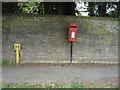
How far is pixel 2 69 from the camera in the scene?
7551 mm

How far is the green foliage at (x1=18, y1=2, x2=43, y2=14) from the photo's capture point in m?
11.5

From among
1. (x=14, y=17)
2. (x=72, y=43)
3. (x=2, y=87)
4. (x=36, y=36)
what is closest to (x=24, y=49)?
(x=36, y=36)

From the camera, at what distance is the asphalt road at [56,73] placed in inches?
251

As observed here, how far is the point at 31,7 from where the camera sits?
12609 millimetres

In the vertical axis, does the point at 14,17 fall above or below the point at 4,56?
above

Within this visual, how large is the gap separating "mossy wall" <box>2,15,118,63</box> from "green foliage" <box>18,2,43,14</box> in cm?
302

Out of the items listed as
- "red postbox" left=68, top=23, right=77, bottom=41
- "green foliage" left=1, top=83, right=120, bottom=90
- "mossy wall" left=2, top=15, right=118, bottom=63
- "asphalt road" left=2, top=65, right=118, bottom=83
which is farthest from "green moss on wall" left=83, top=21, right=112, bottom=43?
"green foliage" left=1, top=83, right=120, bottom=90

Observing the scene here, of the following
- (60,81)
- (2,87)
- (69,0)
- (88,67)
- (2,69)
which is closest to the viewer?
(2,87)

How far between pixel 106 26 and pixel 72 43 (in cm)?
155

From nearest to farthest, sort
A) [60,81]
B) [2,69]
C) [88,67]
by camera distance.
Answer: [60,81] < [2,69] < [88,67]

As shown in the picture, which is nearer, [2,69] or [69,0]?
[2,69]

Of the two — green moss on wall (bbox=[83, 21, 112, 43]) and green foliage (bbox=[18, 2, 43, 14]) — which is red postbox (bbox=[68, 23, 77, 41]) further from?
green foliage (bbox=[18, 2, 43, 14])

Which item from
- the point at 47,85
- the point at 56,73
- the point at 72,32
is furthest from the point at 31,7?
the point at 47,85

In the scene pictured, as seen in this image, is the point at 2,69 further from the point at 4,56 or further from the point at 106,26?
the point at 106,26
